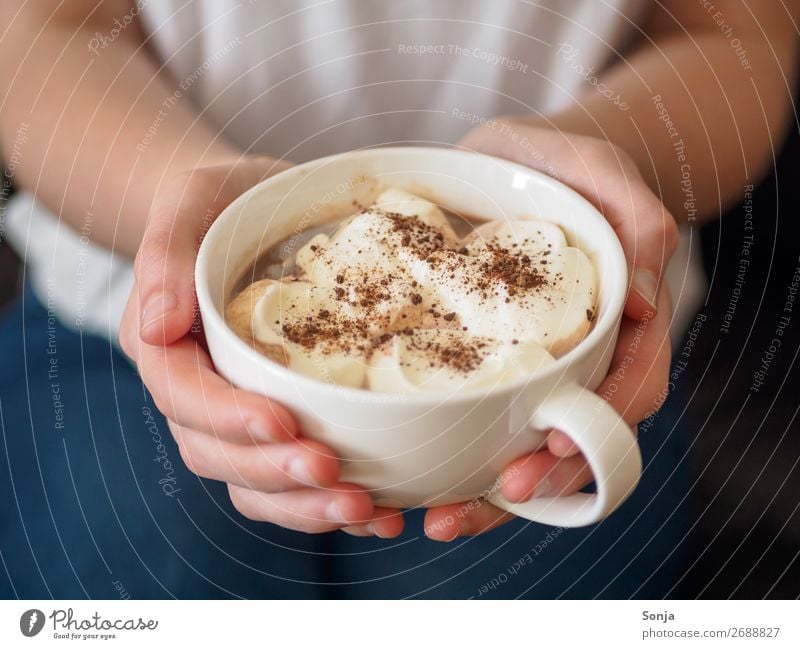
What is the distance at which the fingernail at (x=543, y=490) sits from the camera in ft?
0.97

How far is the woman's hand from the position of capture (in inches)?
11.8

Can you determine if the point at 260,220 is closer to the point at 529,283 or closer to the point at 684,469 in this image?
the point at 529,283

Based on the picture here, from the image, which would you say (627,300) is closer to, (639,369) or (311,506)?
(639,369)

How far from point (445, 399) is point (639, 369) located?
5.3 inches

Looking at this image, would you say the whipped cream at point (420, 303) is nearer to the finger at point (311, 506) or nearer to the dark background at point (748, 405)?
the finger at point (311, 506)

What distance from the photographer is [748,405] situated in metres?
0.43

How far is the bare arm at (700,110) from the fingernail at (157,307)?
250mm

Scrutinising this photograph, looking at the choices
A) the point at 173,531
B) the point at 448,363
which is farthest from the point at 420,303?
the point at 173,531

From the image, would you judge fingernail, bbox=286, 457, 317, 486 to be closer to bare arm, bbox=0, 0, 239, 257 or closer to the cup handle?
the cup handle

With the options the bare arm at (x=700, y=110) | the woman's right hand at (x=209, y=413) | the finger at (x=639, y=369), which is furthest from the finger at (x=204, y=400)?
the bare arm at (x=700, y=110)

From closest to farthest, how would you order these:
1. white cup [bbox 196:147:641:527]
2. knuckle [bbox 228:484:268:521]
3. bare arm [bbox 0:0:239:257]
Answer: white cup [bbox 196:147:641:527]
knuckle [bbox 228:484:268:521]
bare arm [bbox 0:0:239:257]

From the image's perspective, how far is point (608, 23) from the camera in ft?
1.59

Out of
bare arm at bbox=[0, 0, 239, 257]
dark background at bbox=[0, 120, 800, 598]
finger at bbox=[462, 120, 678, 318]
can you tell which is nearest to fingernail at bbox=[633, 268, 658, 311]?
finger at bbox=[462, 120, 678, 318]
